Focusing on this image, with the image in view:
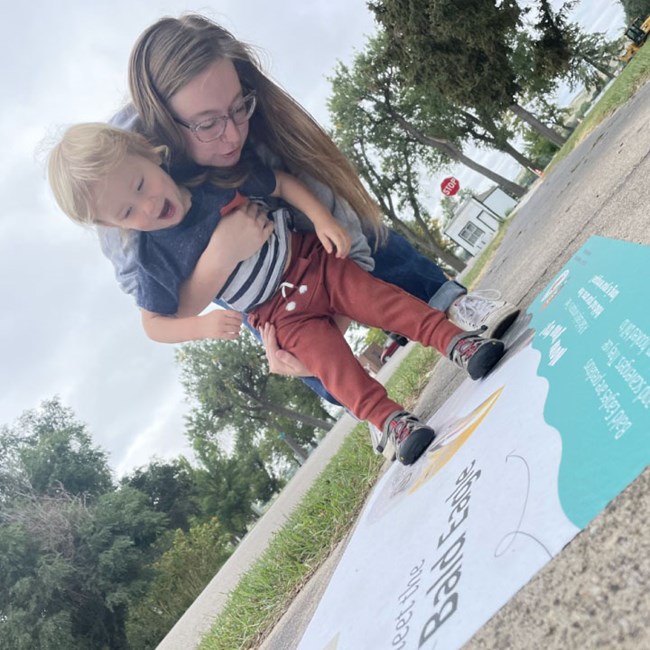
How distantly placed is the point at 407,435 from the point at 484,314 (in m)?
0.61

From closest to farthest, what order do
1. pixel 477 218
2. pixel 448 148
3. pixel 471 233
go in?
pixel 448 148
pixel 477 218
pixel 471 233

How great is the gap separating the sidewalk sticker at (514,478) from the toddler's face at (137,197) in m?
1.21

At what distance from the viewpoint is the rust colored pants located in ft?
7.29

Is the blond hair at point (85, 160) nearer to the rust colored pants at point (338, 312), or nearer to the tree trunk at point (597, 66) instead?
the rust colored pants at point (338, 312)

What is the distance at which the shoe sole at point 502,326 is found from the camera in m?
2.19

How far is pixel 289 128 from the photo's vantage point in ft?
8.38

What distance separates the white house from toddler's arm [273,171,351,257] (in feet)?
93.3

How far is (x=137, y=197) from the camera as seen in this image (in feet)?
6.65

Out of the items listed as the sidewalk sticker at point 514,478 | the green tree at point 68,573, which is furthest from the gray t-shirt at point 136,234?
the green tree at point 68,573

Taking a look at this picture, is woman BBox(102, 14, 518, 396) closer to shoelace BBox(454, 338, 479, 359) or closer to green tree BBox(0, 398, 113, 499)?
shoelace BBox(454, 338, 479, 359)

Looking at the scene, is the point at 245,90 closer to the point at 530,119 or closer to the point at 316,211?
the point at 316,211

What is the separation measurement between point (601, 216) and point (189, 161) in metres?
1.63

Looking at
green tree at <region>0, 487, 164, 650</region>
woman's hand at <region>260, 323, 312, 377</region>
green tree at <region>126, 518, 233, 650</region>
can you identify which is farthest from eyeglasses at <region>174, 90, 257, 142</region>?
green tree at <region>0, 487, 164, 650</region>

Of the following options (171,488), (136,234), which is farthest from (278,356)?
(171,488)
